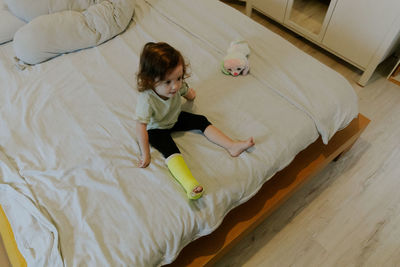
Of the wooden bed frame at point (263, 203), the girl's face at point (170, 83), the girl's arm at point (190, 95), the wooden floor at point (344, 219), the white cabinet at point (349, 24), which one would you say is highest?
the girl's face at point (170, 83)

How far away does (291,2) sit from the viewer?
1.99 m

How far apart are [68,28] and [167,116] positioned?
801mm

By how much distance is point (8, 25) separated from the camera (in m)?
1.46

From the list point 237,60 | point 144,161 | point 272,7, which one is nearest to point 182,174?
point 144,161

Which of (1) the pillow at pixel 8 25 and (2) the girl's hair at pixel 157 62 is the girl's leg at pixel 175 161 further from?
(1) the pillow at pixel 8 25

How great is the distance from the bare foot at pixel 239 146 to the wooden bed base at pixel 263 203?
0.74 feet

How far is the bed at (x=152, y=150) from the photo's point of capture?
0.89 m

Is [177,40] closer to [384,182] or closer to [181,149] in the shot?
[181,149]

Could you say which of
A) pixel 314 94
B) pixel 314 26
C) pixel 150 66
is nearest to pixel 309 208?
pixel 314 94

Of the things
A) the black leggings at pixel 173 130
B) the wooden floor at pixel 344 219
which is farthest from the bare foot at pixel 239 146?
the wooden floor at pixel 344 219

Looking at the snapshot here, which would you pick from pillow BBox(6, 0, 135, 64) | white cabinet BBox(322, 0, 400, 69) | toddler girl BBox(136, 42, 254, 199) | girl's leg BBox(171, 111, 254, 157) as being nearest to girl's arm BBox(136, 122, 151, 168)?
toddler girl BBox(136, 42, 254, 199)

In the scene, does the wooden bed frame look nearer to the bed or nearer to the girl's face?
the bed

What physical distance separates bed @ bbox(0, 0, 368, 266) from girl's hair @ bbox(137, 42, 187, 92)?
0.29 metres

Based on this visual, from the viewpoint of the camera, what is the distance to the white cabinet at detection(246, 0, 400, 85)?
1.61m
